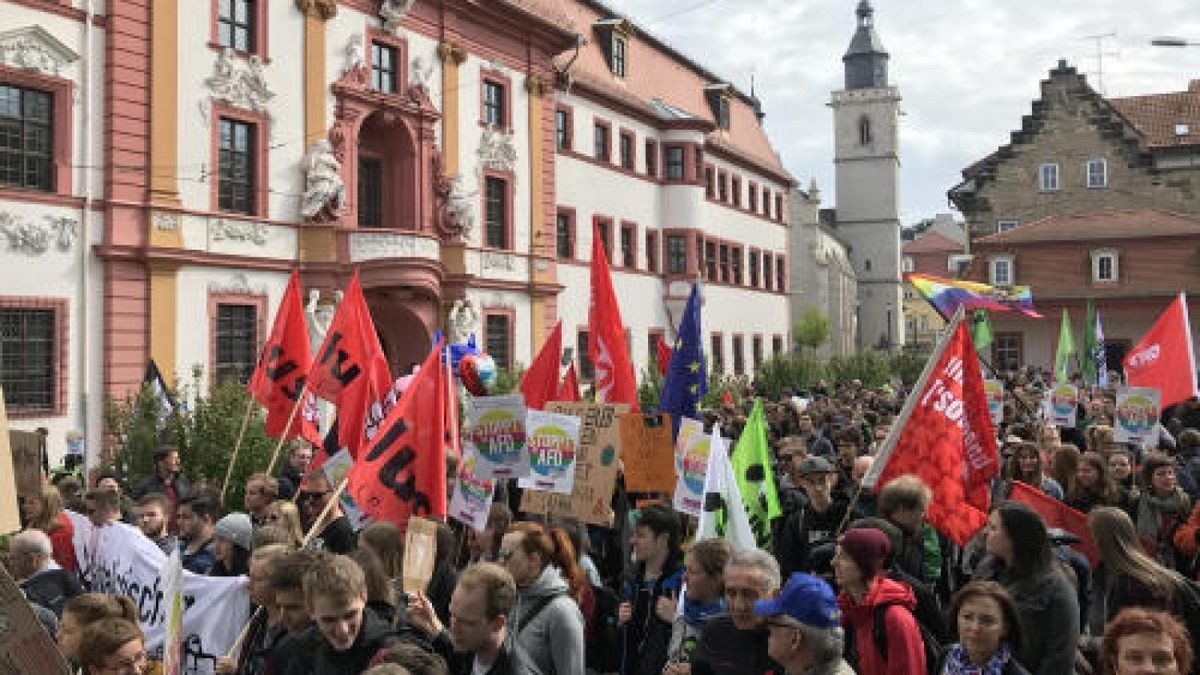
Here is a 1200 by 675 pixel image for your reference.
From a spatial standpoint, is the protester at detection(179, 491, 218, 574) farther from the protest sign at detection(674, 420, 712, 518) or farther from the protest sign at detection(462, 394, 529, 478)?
the protest sign at detection(674, 420, 712, 518)

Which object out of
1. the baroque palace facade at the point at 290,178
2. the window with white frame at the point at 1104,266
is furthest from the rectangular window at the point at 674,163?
the window with white frame at the point at 1104,266

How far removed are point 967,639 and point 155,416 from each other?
11.7 metres

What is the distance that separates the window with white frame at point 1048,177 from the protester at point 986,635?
5069 cm

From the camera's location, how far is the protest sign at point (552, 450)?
8031 millimetres

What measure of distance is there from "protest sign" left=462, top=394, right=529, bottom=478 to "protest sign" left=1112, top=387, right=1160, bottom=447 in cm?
759

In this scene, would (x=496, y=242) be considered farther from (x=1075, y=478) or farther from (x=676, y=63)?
(x=1075, y=478)

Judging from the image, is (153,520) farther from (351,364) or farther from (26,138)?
(26,138)

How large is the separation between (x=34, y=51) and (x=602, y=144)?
19.6 meters

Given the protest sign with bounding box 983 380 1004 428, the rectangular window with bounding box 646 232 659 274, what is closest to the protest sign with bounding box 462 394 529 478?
the protest sign with bounding box 983 380 1004 428

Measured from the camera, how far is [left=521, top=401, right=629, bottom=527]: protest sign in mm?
7896

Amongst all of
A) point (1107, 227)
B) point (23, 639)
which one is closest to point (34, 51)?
point (23, 639)

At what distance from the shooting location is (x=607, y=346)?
37.2 feet

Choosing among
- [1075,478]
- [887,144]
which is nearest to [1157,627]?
[1075,478]

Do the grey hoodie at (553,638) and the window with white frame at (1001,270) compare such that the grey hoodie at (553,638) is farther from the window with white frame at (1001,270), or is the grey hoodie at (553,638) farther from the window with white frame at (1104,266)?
the window with white frame at (1001,270)
